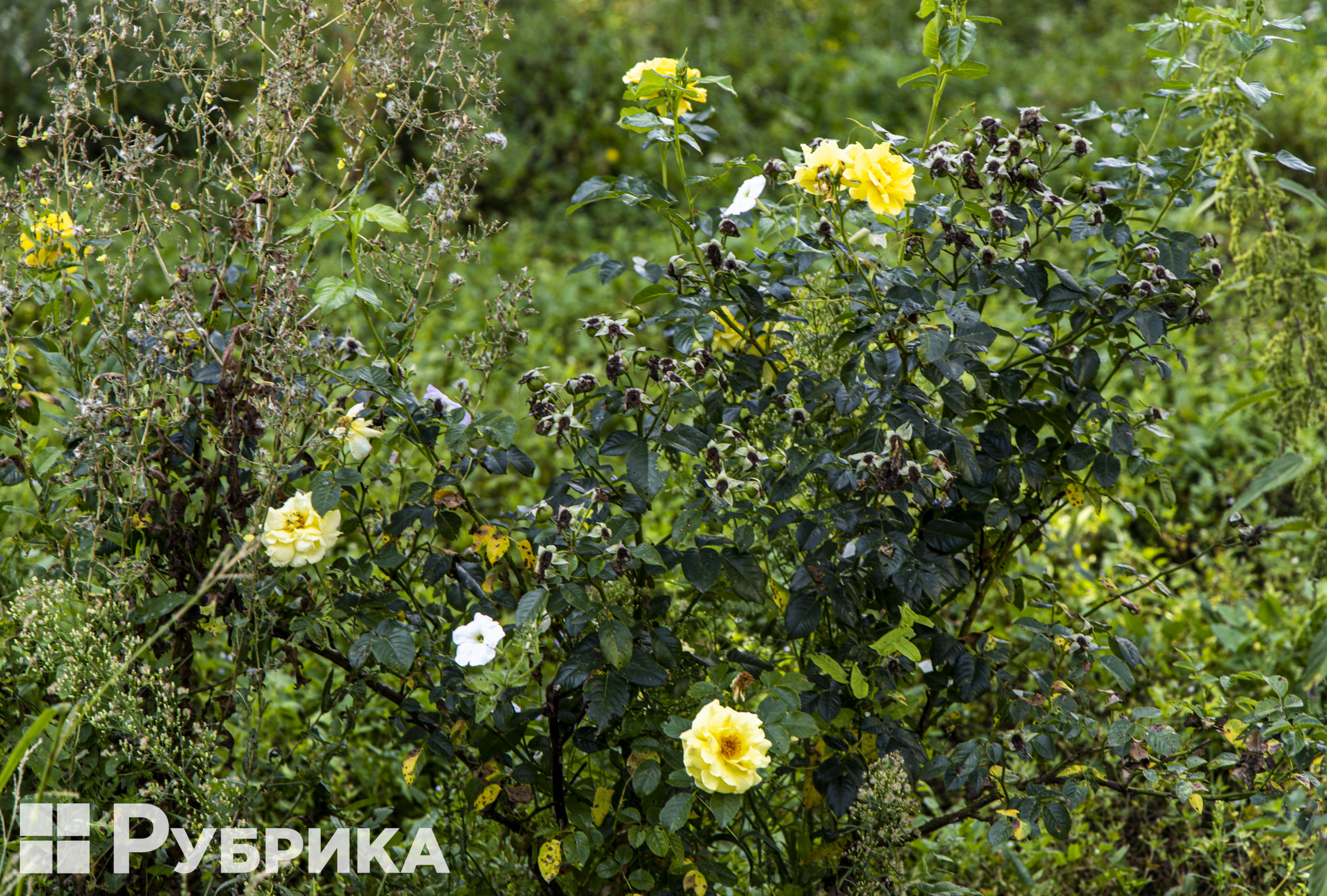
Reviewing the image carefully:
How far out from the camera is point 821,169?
1.51 m

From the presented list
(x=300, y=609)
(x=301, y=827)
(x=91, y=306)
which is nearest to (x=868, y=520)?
(x=300, y=609)

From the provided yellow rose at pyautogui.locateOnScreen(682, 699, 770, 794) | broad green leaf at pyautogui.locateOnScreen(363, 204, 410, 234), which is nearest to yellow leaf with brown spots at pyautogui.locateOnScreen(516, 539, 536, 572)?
yellow rose at pyautogui.locateOnScreen(682, 699, 770, 794)

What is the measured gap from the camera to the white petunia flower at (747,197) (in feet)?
5.32

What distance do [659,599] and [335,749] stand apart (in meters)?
0.65

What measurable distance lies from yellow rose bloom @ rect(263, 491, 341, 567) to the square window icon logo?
476 millimetres

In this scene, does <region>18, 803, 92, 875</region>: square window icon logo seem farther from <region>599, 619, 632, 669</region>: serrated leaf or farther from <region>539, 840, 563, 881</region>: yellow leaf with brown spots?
<region>599, 619, 632, 669</region>: serrated leaf

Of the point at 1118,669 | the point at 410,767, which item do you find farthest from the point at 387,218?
the point at 1118,669

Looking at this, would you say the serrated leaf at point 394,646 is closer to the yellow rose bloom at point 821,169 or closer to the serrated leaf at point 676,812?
the serrated leaf at point 676,812

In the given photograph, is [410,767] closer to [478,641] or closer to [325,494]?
[478,641]

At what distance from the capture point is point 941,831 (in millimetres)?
2252

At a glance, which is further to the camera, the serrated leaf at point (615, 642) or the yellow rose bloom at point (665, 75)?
the yellow rose bloom at point (665, 75)

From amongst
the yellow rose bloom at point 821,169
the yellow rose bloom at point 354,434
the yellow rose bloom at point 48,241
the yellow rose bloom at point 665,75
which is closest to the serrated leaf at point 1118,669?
the yellow rose bloom at point 821,169

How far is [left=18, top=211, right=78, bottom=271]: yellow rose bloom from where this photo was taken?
1.72 meters

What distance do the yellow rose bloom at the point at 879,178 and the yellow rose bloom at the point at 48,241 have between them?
126 centimetres
